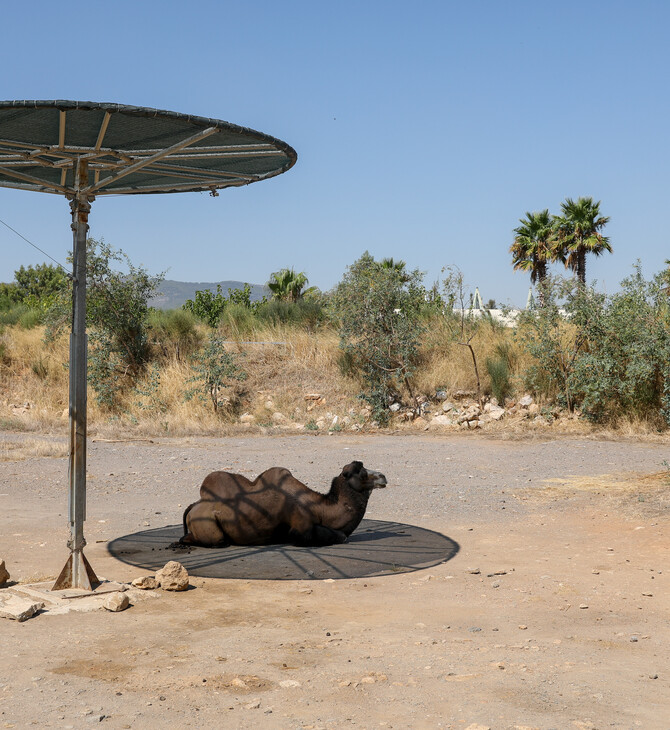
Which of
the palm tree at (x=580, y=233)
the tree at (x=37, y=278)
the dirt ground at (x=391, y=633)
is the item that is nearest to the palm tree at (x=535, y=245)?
the palm tree at (x=580, y=233)

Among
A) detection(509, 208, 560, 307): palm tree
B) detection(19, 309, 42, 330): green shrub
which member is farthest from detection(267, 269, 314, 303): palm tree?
detection(19, 309, 42, 330): green shrub

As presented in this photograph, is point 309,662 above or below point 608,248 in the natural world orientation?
below

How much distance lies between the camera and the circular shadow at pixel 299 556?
24.4 ft

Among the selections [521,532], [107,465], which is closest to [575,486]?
[521,532]

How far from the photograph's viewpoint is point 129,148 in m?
7.54

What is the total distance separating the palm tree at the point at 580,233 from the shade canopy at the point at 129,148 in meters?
36.4

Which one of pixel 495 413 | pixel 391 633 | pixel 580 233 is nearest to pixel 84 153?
pixel 391 633

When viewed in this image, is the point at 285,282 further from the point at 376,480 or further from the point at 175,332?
the point at 376,480

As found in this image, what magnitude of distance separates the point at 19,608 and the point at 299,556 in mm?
2806

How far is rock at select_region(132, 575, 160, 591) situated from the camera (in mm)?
6695

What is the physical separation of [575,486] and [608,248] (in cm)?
3249

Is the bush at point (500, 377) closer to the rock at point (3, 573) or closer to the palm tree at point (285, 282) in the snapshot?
the rock at point (3, 573)

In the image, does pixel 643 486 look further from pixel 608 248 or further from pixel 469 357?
pixel 608 248

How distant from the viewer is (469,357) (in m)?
22.2
